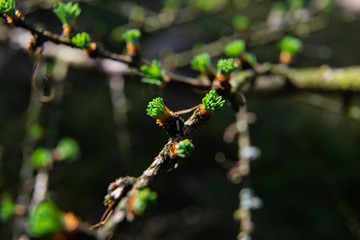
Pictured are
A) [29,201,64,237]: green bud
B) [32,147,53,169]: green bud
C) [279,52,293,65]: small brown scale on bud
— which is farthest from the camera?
[279,52,293,65]: small brown scale on bud

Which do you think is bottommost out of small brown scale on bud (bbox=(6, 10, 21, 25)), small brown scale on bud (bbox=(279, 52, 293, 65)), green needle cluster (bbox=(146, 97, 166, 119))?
green needle cluster (bbox=(146, 97, 166, 119))

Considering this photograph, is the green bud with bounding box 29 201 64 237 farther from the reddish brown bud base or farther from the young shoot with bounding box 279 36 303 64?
the young shoot with bounding box 279 36 303 64

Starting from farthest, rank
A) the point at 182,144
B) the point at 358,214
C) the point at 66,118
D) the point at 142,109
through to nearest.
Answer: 1. the point at 142,109
2. the point at 66,118
3. the point at 358,214
4. the point at 182,144

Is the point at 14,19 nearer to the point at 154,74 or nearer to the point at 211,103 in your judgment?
the point at 154,74

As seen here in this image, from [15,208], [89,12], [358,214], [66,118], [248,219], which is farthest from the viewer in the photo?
[89,12]

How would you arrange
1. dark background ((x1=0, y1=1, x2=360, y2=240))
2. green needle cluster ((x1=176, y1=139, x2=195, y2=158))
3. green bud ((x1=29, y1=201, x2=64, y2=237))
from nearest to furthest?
green bud ((x1=29, y1=201, x2=64, y2=237)) → green needle cluster ((x1=176, y1=139, x2=195, y2=158)) → dark background ((x1=0, y1=1, x2=360, y2=240))

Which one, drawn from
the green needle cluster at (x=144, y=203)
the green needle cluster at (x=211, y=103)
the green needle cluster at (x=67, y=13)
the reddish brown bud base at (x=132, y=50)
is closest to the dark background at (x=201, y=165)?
the reddish brown bud base at (x=132, y=50)

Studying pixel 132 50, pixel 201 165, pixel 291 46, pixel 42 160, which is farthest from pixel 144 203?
pixel 201 165

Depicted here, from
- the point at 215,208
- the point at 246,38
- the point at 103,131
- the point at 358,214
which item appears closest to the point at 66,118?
the point at 103,131

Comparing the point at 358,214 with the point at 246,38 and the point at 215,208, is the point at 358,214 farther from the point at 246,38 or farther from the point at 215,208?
the point at 246,38

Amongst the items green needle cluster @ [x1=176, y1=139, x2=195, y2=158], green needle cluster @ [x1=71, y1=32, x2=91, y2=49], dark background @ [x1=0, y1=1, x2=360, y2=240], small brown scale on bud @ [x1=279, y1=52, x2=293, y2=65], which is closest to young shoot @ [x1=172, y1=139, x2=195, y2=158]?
green needle cluster @ [x1=176, y1=139, x2=195, y2=158]

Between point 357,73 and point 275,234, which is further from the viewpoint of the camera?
point 275,234
